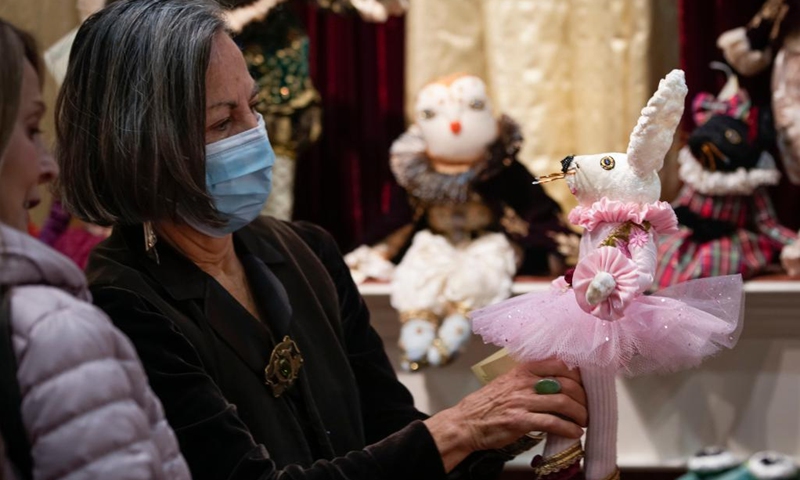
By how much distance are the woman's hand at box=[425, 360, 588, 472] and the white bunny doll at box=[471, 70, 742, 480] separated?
23 mm

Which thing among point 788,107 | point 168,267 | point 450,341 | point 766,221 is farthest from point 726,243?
point 168,267

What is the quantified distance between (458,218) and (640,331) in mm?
1460

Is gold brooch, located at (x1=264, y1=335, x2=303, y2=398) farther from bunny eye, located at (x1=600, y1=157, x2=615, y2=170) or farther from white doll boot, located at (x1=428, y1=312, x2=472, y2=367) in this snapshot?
white doll boot, located at (x1=428, y1=312, x2=472, y2=367)

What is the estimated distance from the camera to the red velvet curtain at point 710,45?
318 cm

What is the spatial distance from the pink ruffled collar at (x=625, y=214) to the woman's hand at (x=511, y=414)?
0.20 m

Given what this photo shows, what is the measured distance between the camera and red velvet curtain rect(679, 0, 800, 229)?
3178mm

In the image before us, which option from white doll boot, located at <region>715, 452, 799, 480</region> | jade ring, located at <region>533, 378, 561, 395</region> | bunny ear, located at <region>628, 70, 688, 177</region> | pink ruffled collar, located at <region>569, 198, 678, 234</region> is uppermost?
bunny ear, located at <region>628, 70, 688, 177</region>

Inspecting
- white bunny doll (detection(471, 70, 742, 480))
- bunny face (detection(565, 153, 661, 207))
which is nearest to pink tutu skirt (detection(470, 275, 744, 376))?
white bunny doll (detection(471, 70, 742, 480))

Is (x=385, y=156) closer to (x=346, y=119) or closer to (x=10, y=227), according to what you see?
(x=346, y=119)

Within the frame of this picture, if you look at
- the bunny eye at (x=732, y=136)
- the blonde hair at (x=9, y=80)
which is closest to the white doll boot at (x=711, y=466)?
the bunny eye at (x=732, y=136)

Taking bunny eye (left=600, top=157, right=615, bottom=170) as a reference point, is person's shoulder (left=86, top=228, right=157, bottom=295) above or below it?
below

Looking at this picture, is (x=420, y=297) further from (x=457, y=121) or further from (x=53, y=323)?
(x=53, y=323)

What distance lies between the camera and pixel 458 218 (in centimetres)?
304

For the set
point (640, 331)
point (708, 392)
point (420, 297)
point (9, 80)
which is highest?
point (9, 80)
